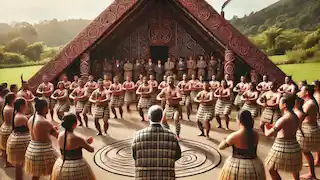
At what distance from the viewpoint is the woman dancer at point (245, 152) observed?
15.7 feet

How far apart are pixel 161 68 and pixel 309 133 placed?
1146 cm

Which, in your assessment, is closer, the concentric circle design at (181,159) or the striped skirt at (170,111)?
the concentric circle design at (181,159)

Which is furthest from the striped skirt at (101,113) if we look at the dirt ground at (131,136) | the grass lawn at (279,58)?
the grass lawn at (279,58)

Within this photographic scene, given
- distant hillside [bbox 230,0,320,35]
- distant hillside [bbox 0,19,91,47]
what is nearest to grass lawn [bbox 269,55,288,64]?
distant hillside [bbox 230,0,320,35]

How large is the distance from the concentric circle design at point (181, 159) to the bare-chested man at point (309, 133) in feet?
6.56

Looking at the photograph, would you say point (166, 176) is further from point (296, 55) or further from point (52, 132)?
point (296, 55)

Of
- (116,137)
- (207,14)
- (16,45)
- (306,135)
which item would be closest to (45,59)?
(16,45)

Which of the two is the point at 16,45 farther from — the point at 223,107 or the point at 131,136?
the point at 223,107

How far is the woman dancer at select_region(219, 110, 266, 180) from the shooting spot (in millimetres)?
4789

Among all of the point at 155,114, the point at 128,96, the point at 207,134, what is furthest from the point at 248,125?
the point at 128,96

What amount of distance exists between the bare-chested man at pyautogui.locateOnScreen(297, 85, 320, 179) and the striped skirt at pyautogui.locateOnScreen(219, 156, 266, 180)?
2125 millimetres

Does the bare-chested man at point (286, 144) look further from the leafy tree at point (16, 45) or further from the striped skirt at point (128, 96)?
the leafy tree at point (16, 45)

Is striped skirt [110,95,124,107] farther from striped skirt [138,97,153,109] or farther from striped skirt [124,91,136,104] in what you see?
striped skirt [124,91,136,104]

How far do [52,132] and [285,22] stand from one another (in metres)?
21.6
